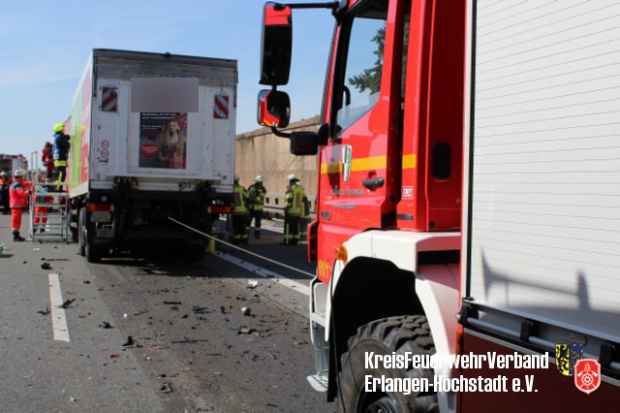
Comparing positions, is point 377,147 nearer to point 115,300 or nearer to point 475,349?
point 475,349

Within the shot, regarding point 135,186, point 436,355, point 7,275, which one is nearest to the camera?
point 436,355

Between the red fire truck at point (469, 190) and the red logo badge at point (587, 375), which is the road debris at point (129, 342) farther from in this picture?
the red logo badge at point (587, 375)

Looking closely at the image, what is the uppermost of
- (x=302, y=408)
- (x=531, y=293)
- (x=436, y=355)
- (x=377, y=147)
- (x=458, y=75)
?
(x=458, y=75)

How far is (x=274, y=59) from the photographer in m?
3.75

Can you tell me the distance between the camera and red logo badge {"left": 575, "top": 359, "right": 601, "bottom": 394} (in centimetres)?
184

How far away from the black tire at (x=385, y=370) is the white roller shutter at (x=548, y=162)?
51 cm

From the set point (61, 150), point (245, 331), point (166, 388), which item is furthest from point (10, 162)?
point (166, 388)

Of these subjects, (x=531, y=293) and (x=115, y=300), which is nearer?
(x=531, y=293)

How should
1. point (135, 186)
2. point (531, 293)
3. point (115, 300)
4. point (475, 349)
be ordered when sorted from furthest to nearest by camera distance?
point (135, 186)
point (115, 300)
point (475, 349)
point (531, 293)

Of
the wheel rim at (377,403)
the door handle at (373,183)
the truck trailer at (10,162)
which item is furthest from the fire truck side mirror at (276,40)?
the truck trailer at (10,162)

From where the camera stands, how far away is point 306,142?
4.17m

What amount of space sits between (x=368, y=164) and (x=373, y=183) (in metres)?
0.16

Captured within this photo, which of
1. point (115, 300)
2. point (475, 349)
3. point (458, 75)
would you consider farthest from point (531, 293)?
point (115, 300)

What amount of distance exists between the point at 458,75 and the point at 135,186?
913 centimetres
